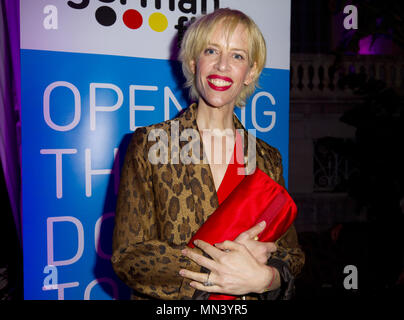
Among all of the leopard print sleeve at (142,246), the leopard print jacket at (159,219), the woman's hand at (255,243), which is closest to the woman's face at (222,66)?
the leopard print jacket at (159,219)

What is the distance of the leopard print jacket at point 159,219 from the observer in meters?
1.15

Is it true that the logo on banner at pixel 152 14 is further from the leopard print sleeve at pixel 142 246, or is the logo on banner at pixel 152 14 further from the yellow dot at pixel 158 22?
the leopard print sleeve at pixel 142 246

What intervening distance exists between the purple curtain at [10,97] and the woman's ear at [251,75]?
1331 mm

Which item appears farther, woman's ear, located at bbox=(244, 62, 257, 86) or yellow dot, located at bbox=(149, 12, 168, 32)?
yellow dot, located at bbox=(149, 12, 168, 32)

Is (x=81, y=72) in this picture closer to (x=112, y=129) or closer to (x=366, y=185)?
(x=112, y=129)

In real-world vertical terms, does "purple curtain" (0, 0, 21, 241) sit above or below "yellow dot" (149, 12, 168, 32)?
below

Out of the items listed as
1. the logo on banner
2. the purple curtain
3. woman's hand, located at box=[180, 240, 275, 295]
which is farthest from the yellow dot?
woman's hand, located at box=[180, 240, 275, 295]

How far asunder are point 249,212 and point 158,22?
4.59 feet

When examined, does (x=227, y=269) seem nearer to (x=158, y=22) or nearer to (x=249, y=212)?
(x=249, y=212)

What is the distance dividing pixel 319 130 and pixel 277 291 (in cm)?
713

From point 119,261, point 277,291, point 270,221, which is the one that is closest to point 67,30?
point 119,261

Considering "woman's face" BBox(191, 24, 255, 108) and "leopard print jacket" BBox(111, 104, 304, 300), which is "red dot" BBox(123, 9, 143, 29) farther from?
"leopard print jacket" BBox(111, 104, 304, 300)

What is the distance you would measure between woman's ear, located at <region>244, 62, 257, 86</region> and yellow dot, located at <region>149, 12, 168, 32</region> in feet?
2.65

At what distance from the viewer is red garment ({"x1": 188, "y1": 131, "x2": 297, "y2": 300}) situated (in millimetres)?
1152
